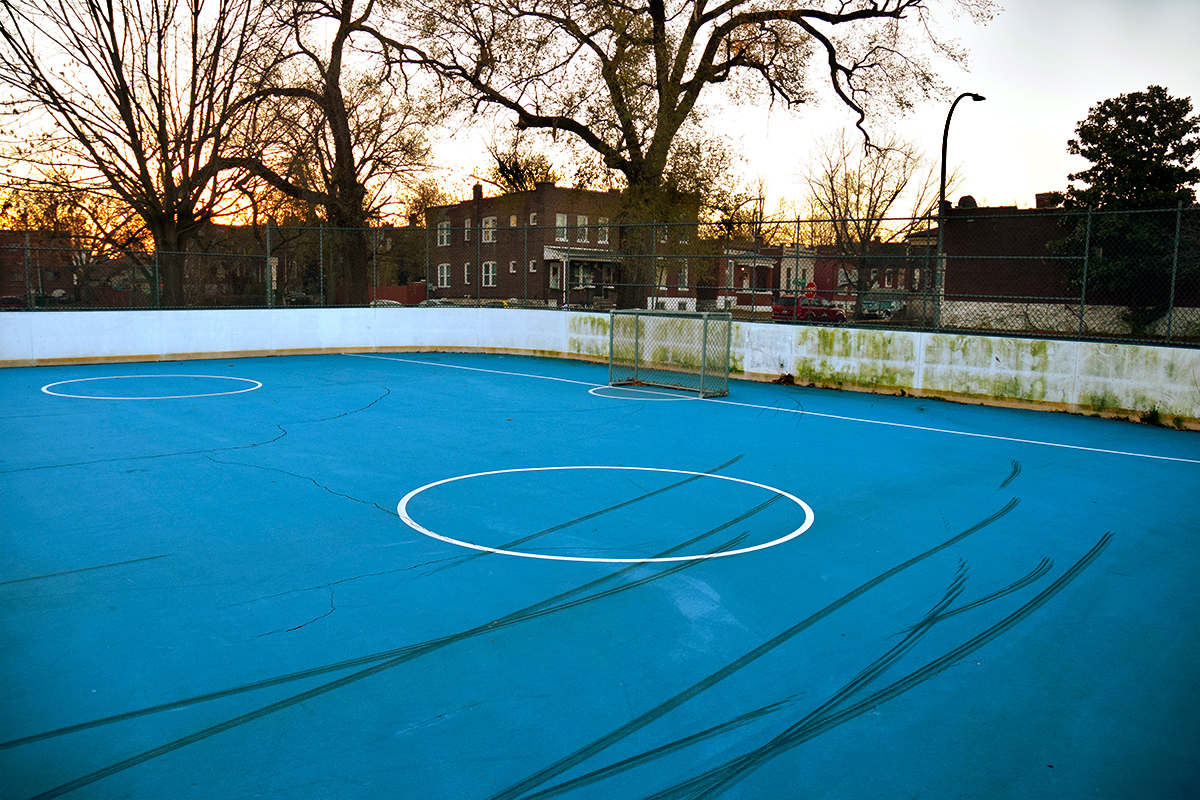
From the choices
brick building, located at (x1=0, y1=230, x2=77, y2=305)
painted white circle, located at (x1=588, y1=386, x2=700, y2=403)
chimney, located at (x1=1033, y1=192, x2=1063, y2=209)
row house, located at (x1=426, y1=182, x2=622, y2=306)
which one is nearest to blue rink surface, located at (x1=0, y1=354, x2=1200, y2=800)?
painted white circle, located at (x1=588, y1=386, x2=700, y2=403)

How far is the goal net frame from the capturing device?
17250 mm

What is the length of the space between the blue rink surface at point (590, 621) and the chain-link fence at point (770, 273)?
703cm

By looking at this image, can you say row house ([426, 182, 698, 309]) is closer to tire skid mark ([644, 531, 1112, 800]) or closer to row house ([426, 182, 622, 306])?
row house ([426, 182, 622, 306])

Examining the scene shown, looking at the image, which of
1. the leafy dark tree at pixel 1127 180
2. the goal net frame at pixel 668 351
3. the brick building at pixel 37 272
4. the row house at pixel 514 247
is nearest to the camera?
the goal net frame at pixel 668 351

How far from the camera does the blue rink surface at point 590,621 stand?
3434 millimetres

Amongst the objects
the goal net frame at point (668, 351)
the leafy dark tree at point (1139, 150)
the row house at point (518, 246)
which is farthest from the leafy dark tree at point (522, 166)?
the leafy dark tree at point (1139, 150)

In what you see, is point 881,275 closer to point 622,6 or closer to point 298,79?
point 622,6

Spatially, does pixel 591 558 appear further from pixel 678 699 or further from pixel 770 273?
pixel 770 273

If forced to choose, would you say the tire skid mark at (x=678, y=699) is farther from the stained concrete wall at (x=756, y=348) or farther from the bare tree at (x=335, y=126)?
the bare tree at (x=335, y=126)

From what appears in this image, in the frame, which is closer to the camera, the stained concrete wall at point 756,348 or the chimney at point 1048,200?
the stained concrete wall at point 756,348

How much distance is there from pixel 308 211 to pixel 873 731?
98.2ft

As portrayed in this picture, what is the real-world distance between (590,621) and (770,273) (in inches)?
1616

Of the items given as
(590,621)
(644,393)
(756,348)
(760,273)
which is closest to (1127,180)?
(760,273)

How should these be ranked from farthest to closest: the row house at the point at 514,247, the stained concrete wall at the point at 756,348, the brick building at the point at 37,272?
the row house at the point at 514,247 < the brick building at the point at 37,272 < the stained concrete wall at the point at 756,348
